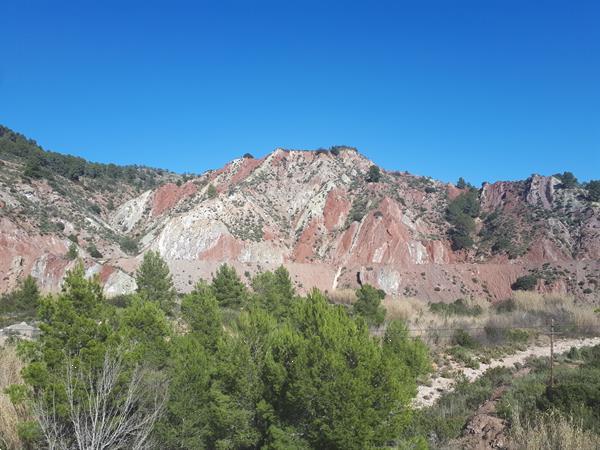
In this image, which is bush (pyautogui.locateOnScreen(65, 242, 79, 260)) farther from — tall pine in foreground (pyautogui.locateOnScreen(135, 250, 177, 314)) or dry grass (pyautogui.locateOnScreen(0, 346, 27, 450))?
dry grass (pyautogui.locateOnScreen(0, 346, 27, 450))

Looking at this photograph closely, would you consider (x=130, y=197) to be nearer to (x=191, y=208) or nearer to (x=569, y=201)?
(x=191, y=208)

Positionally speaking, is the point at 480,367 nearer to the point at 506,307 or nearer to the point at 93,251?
the point at 506,307

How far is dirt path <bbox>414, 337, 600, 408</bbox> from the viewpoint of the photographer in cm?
2225

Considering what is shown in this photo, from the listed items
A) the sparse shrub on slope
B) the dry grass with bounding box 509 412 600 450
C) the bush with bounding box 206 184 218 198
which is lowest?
the dry grass with bounding box 509 412 600 450

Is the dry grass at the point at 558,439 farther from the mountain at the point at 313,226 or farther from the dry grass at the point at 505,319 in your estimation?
the mountain at the point at 313,226

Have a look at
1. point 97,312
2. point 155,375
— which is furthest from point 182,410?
point 97,312

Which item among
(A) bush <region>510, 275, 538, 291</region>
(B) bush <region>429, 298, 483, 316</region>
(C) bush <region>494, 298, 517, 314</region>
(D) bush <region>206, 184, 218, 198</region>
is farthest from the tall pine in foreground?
(A) bush <region>510, 275, 538, 291</region>

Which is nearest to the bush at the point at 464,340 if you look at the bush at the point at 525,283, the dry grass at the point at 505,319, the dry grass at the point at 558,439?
the dry grass at the point at 505,319

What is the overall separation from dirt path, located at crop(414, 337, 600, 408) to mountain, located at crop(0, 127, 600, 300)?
21808 millimetres

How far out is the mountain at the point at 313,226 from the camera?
57.6 meters

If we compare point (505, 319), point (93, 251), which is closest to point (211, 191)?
point (93, 251)

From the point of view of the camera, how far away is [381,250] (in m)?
65.8

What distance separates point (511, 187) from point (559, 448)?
74.9 meters

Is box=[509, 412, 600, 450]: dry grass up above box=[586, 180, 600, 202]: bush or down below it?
below
